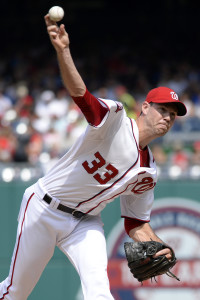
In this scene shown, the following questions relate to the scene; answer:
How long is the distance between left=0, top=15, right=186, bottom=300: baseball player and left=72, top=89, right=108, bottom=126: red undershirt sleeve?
0.01 meters

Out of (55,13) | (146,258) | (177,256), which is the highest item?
(55,13)

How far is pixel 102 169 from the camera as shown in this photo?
3.90 metres

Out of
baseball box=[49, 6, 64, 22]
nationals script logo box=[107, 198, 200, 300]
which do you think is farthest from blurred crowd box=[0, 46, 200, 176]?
baseball box=[49, 6, 64, 22]

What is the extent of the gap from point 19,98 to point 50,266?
5.04 metres

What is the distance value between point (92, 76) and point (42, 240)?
8.99 meters

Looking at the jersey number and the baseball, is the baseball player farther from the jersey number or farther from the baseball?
the baseball

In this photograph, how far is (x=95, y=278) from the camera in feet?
12.5

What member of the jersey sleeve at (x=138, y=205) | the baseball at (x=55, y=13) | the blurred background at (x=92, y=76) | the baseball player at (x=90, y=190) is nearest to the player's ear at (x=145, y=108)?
the baseball player at (x=90, y=190)

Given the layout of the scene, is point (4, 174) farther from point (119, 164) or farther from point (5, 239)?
point (119, 164)

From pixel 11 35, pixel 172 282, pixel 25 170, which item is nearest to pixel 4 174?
pixel 25 170

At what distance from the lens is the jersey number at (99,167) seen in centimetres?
387

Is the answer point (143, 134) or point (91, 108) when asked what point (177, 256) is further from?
point (91, 108)

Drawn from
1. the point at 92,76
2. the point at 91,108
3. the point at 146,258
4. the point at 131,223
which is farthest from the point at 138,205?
the point at 92,76

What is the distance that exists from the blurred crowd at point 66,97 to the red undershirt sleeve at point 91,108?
3.25 meters
